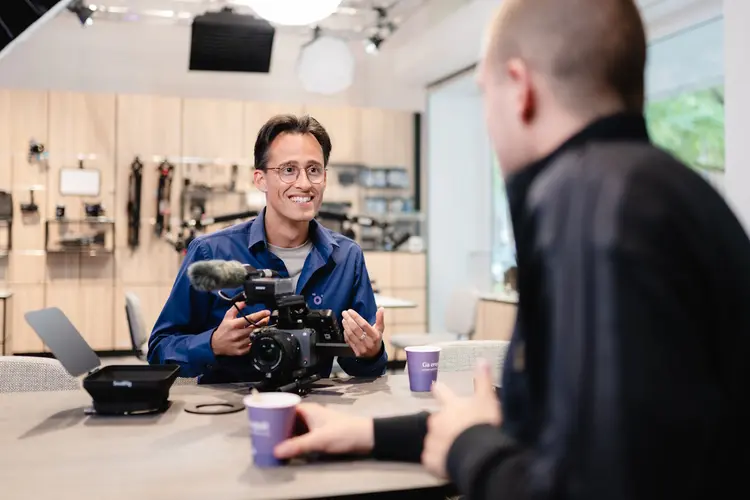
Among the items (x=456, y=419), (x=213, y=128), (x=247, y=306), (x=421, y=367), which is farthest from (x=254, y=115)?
(x=456, y=419)

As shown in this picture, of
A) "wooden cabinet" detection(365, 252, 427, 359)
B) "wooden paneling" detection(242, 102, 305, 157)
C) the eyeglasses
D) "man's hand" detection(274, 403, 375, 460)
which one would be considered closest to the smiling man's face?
the eyeglasses

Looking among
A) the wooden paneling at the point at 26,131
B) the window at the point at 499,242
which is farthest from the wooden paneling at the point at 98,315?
the window at the point at 499,242

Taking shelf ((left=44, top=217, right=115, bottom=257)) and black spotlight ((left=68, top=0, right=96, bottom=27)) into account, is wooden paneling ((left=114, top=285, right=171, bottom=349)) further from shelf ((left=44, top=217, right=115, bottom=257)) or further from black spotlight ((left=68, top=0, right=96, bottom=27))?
black spotlight ((left=68, top=0, right=96, bottom=27))

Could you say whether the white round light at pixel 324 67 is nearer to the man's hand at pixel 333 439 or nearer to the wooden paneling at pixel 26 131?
the wooden paneling at pixel 26 131

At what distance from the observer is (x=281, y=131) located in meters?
2.15

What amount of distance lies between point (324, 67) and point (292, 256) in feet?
15.5

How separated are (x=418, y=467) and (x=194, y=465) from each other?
0.37 metres

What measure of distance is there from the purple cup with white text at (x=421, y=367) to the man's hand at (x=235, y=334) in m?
0.39

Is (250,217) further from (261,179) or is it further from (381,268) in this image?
(261,179)

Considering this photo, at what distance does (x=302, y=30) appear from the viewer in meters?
7.41

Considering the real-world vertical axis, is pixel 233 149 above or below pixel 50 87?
below

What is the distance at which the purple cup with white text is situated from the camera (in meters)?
1.69

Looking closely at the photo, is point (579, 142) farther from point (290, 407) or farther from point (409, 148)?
point (409, 148)

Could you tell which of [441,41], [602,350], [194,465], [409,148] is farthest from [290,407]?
[409,148]
